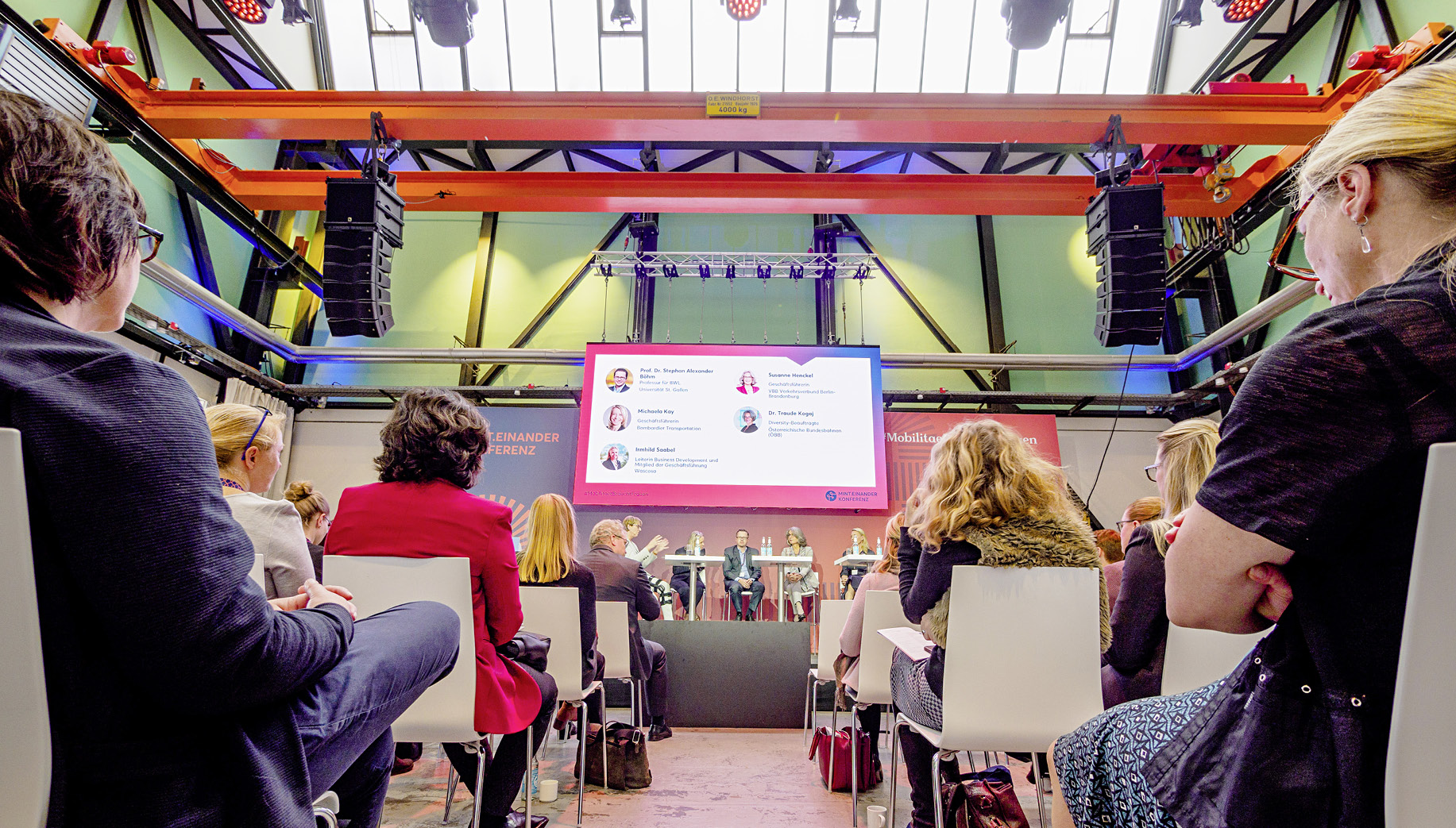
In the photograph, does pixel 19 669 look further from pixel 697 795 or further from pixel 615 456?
pixel 615 456

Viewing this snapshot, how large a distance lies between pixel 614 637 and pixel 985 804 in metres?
1.67

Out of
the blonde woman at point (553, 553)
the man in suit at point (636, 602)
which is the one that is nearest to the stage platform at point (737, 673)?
the man in suit at point (636, 602)

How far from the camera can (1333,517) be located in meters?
0.60

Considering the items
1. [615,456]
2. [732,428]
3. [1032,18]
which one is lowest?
[615,456]

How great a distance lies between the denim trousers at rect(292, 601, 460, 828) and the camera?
28.9 inches

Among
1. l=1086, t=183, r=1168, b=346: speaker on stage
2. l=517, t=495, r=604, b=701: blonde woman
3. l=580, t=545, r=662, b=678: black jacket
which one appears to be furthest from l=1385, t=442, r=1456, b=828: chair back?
l=1086, t=183, r=1168, b=346: speaker on stage

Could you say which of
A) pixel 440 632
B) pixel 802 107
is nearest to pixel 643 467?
pixel 802 107

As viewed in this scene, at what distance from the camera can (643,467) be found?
22.0ft

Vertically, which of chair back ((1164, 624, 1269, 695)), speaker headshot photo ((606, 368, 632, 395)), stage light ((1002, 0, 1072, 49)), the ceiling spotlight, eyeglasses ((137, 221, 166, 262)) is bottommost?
chair back ((1164, 624, 1269, 695))

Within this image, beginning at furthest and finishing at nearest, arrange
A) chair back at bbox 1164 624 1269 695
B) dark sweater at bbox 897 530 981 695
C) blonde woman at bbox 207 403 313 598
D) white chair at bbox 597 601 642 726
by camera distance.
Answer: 1. white chair at bbox 597 601 642 726
2. dark sweater at bbox 897 530 981 695
3. blonde woman at bbox 207 403 313 598
4. chair back at bbox 1164 624 1269 695

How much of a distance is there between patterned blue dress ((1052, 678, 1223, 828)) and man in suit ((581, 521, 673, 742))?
2287 mm

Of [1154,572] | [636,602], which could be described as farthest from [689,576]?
[1154,572]

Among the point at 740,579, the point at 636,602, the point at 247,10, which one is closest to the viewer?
the point at 636,602

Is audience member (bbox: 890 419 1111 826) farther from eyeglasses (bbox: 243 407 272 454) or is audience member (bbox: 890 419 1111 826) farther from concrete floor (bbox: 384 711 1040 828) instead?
eyeglasses (bbox: 243 407 272 454)
